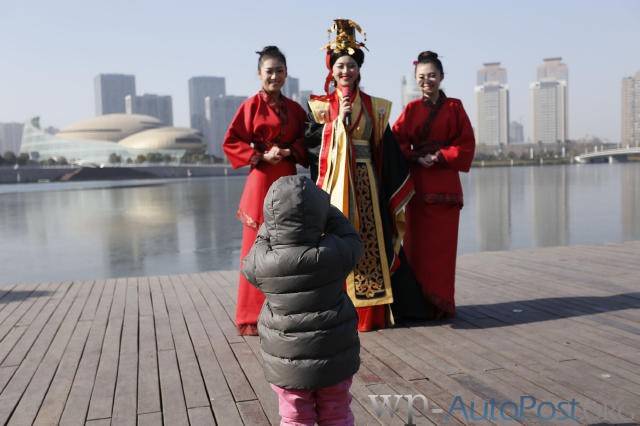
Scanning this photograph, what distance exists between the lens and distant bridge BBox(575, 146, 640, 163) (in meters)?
72.6

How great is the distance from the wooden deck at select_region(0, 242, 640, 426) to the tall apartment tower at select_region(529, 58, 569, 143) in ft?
490

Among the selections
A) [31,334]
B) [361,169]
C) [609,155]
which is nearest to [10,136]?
[609,155]

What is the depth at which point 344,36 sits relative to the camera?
337cm

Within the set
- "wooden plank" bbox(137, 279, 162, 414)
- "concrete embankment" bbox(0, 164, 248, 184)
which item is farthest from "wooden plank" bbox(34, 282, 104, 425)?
"concrete embankment" bbox(0, 164, 248, 184)

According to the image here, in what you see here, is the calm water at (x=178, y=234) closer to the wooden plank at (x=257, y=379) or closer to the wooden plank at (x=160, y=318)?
the wooden plank at (x=160, y=318)

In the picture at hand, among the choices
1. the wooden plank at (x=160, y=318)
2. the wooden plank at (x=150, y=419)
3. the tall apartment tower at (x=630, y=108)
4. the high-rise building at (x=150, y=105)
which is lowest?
the wooden plank at (x=150, y=419)

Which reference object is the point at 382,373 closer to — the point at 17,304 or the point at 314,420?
the point at 314,420

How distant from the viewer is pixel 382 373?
8.61ft

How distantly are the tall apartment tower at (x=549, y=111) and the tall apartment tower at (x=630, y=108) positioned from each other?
15.6m

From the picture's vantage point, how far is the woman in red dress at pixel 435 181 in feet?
11.6

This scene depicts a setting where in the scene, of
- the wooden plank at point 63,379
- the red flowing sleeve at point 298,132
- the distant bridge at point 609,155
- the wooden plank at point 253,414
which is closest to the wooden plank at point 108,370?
the wooden plank at point 63,379

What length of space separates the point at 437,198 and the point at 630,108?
141m

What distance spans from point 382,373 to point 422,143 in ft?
4.99

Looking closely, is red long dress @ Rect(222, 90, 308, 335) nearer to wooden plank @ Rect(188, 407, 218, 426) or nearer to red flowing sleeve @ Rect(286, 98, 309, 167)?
red flowing sleeve @ Rect(286, 98, 309, 167)
